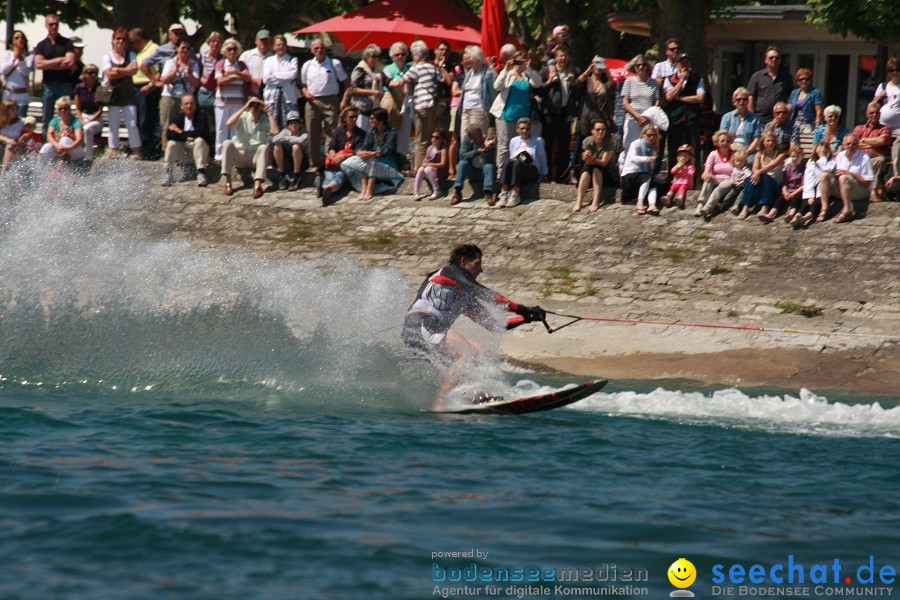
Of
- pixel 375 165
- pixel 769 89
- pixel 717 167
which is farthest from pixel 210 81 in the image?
pixel 769 89

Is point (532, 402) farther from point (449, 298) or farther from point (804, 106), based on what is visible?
point (804, 106)

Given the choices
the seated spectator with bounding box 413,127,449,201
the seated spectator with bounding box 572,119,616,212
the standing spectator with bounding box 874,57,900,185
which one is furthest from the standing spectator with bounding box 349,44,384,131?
the standing spectator with bounding box 874,57,900,185

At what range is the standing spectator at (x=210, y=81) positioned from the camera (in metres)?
19.4

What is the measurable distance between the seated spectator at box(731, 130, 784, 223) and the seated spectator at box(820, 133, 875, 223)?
0.63 meters

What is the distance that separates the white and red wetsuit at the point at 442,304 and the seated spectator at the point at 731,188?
5465mm

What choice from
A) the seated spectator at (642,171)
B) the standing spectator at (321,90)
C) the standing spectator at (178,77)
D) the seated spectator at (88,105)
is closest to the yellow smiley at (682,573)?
the seated spectator at (642,171)

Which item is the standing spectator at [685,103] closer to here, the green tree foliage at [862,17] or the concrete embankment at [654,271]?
the concrete embankment at [654,271]

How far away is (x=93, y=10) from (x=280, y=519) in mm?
24474

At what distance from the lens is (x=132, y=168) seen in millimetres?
20188

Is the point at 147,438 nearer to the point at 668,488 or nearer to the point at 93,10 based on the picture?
the point at 668,488

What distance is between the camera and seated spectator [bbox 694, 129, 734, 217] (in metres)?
16.4

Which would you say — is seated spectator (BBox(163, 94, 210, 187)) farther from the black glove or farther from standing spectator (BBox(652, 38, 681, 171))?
the black glove

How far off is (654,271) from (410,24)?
706cm

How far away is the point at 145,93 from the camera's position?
1973 cm
